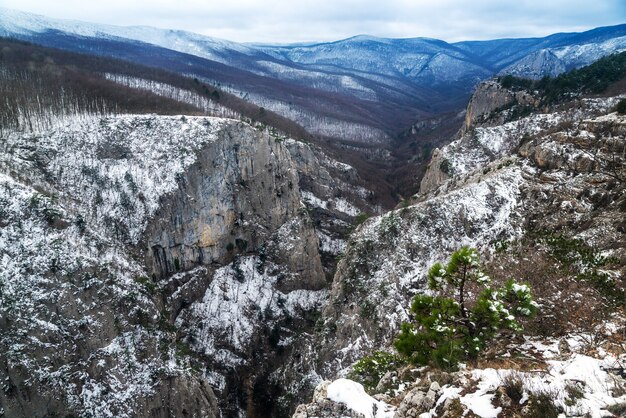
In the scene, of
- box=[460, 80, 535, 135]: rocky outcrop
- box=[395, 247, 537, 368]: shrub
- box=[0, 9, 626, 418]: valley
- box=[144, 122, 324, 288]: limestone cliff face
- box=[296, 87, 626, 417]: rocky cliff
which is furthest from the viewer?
box=[460, 80, 535, 135]: rocky outcrop

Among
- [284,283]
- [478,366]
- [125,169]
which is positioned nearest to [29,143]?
[125,169]

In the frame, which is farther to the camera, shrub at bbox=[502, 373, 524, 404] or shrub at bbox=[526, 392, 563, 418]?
shrub at bbox=[502, 373, 524, 404]

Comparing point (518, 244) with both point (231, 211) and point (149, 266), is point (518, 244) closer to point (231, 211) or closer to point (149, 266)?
point (231, 211)

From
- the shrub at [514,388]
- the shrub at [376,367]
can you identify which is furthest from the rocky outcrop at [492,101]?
the shrub at [514,388]

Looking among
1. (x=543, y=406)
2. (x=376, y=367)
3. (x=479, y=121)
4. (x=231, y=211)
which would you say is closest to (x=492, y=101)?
(x=479, y=121)

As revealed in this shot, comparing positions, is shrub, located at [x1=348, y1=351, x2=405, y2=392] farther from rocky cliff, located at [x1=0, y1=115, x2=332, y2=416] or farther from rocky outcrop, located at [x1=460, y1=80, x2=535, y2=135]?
rocky outcrop, located at [x1=460, y1=80, x2=535, y2=135]

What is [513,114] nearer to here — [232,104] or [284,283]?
[284,283]

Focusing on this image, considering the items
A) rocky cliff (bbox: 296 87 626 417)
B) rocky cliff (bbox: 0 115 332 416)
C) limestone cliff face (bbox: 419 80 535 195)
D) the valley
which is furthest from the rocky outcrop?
rocky cliff (bbox: 0 115 332 416)

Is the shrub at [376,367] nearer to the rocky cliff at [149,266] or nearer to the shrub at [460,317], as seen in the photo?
the shrub at [460,317]
